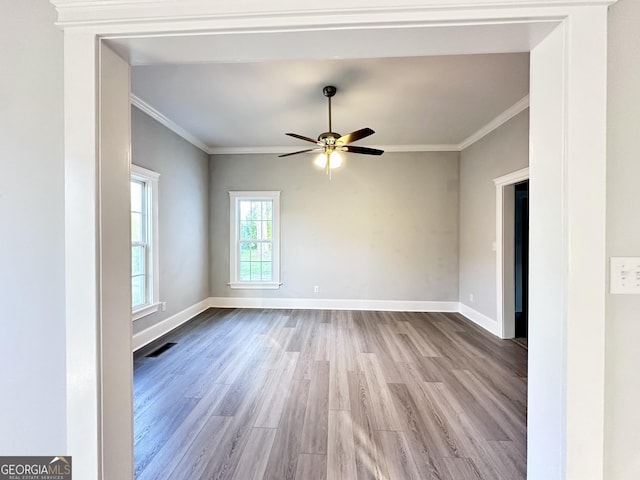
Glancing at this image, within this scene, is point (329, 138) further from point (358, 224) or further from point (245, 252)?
point (245, 252)

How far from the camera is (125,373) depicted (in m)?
1.12

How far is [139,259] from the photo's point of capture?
Answer: 3.57 meters

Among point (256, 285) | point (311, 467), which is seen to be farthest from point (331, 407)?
point (256, 285)

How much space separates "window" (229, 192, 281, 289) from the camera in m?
5.29

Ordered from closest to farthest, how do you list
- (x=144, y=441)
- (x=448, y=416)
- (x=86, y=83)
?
1. (x=86, y=83)
2. (x=144, y=441)
3. (x=448, y=416)

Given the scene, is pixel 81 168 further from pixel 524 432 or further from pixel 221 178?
pixel 221 178

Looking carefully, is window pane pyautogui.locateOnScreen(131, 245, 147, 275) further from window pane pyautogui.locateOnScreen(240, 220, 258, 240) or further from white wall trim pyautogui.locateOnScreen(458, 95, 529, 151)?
white wall trim pyautogui.locateOnScreen(458, 95, 529, 151)

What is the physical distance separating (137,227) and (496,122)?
4.83m

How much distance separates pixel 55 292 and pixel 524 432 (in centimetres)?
269

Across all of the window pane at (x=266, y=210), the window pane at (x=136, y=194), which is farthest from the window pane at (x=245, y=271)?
the window pane at (x=136, y=194)

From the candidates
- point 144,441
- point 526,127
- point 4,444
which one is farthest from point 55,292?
point 526,127

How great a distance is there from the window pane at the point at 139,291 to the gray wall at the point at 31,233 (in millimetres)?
2667

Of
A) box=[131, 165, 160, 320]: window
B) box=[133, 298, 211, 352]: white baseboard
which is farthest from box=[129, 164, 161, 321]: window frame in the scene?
box=[133, 298, 211, 352]: white baseboard

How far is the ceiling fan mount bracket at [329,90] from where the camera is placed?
9.65ft
